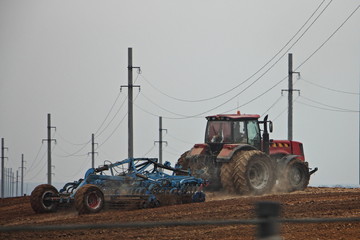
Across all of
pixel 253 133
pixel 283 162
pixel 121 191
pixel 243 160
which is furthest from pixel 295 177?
pixel 121 191

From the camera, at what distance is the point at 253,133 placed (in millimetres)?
23406

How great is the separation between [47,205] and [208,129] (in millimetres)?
6744

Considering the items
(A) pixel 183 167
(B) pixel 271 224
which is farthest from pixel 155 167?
(B) pixel 271 224

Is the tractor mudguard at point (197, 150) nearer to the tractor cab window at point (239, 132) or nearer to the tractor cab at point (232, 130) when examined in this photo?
the tractor cab at point (232, 130)

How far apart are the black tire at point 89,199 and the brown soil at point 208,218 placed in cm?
31

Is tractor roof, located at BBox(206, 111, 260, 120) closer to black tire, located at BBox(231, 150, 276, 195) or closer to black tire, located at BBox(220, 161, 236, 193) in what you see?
black tire, located at BBox(231, 150, 276, 195)

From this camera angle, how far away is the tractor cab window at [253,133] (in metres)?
23.3

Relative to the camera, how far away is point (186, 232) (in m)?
13.0

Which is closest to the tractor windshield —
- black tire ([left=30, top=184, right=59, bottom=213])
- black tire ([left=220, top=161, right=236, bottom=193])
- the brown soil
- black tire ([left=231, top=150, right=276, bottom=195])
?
black tire ([left=231, top=150, right=276, bottom=195])

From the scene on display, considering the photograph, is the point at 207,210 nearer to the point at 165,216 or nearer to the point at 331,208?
the point at 165,216

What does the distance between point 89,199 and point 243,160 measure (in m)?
5.69

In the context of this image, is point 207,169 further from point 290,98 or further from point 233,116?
point 290,98

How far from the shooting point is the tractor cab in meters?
23.0

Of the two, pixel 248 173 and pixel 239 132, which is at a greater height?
pixel 239 132
